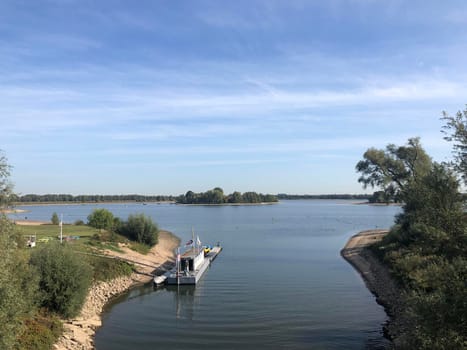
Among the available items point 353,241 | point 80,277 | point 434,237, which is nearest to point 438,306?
point 434,237

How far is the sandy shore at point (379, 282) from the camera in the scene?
26562 mm

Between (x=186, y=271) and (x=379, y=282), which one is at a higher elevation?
(x=186, y=271)

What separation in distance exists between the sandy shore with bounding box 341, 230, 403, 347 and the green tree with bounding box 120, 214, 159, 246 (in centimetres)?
2576

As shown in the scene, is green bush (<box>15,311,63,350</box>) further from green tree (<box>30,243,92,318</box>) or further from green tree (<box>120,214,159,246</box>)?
green tree (<box>120,214,159,246</box>)

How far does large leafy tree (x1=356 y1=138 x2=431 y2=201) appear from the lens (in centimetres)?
5559

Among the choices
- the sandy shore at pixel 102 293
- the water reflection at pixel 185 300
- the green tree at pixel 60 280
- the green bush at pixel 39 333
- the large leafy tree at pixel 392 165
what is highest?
the large leafy tree at pixel 392 165

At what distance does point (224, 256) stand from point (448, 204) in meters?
43.2

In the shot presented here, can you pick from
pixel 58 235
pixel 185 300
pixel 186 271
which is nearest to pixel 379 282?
pixel 185 300

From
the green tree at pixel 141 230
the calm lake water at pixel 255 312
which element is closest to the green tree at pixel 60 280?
the calm lake water at pixel 255 312

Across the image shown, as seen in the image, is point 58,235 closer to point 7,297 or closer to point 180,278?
point 180,278

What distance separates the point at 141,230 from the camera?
58.3m

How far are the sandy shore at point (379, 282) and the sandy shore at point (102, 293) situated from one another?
690 inches

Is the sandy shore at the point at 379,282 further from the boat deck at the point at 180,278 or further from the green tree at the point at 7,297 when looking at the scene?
the green tree at the point at 7,297

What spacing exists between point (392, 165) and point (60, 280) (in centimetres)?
4573
